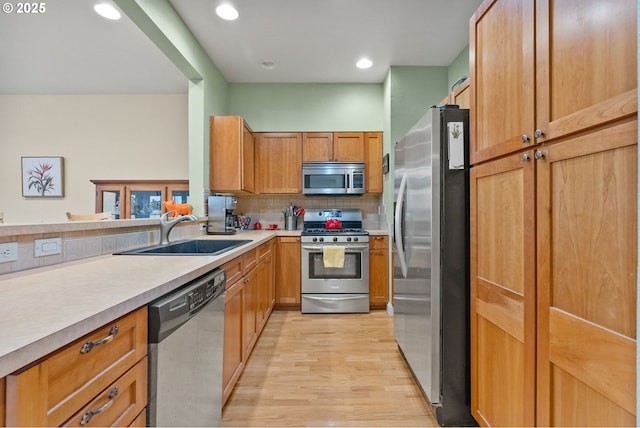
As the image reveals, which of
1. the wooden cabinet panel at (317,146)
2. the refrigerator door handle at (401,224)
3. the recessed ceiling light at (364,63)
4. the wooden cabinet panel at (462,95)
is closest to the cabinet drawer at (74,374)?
the refrigerator door handle at (401,224)

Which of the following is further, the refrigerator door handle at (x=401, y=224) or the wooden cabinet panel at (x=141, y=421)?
the refrigerator door handle at (x=401, y=224)

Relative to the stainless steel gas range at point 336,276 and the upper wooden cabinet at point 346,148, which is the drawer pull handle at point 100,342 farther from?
the upper wooden cabinet at point 346,148

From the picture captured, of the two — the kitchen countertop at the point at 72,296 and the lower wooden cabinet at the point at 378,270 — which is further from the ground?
the kitchen countertop at the point at 72,296

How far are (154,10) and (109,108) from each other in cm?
340

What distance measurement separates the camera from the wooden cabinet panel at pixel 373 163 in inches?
148

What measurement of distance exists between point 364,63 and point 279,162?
1539mm

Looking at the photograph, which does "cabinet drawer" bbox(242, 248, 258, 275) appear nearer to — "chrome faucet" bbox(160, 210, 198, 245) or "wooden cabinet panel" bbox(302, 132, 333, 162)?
"chrome faucet" bbox(160, 210, 198, 245)

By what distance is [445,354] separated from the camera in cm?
A: 158

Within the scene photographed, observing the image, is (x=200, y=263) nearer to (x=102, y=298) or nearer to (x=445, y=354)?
(x=102, y=298)

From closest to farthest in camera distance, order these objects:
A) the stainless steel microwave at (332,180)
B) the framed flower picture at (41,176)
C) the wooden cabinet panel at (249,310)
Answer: the wooden cabinet panel at (249,310), the stainless steel microwave at (332,180), the framed flower picture at (41,176)

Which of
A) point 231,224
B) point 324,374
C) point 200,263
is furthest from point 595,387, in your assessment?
point 231,224

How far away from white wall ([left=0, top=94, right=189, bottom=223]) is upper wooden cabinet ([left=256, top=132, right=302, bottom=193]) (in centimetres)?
167

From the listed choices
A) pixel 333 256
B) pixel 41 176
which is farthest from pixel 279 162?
pixel 41 176

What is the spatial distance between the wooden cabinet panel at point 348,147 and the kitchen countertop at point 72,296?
8.68 ft
